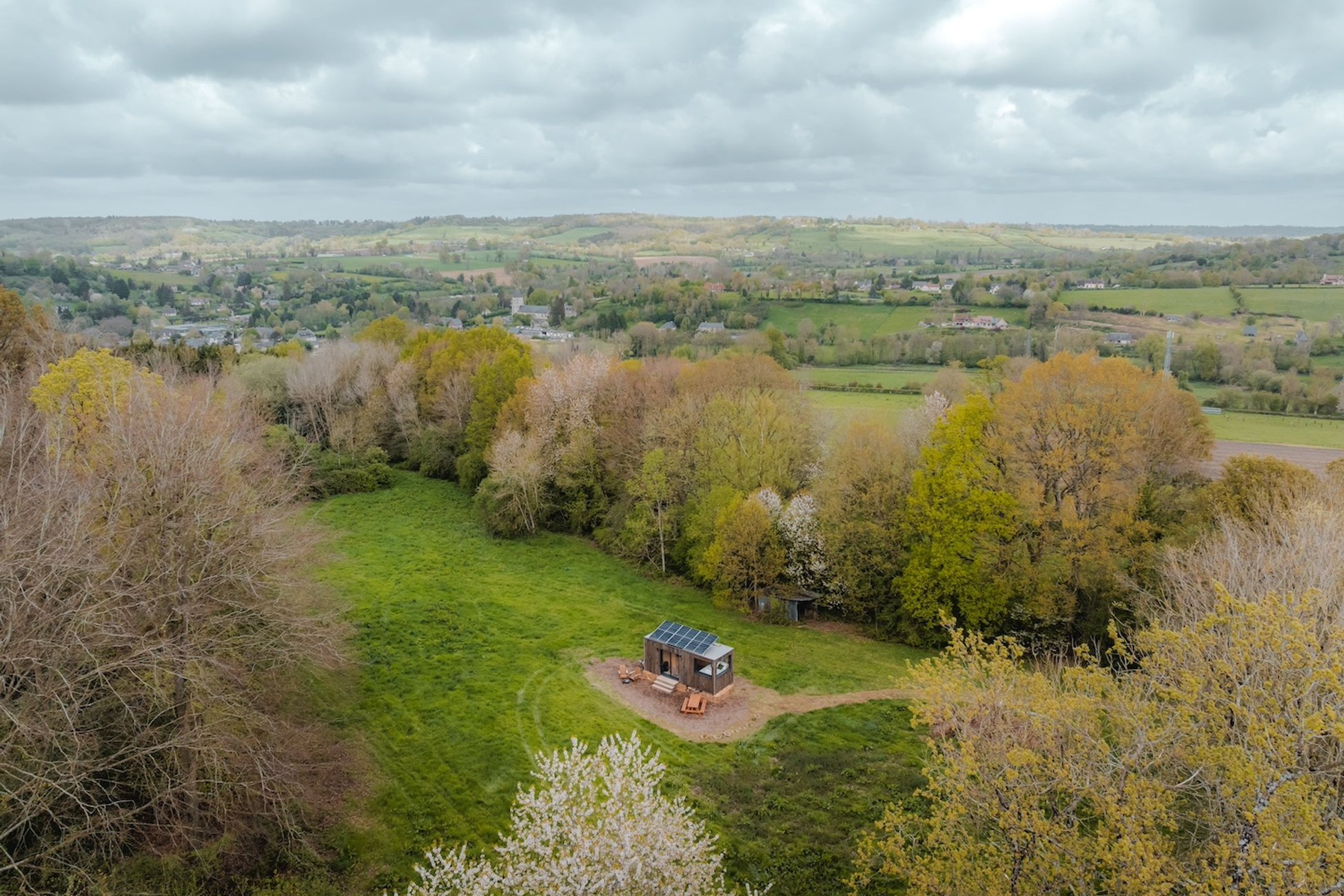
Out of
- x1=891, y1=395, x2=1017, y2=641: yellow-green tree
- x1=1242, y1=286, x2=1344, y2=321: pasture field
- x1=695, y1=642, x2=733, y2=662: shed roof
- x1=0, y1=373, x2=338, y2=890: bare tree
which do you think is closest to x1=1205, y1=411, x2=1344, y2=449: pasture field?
x1=891, y1=395, x2=1017, y2=641: yellow-green tree

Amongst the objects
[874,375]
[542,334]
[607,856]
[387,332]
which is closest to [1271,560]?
[607,856]

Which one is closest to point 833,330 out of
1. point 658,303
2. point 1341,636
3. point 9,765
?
point 658,303

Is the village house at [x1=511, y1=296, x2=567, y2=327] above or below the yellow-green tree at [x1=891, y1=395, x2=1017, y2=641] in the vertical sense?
above

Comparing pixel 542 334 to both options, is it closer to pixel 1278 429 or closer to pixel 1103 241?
pixel 1278 429

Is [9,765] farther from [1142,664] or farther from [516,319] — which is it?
[516,319]

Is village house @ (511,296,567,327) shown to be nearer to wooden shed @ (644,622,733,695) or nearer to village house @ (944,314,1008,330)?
village house @ (944,314,1008,330)

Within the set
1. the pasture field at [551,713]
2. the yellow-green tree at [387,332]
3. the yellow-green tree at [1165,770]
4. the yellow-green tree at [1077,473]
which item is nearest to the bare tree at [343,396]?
the yellow-green tree at [387,332]

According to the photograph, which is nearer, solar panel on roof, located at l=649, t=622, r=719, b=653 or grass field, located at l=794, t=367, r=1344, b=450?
solar panel on roof, located at l=649, t=622, r=719, b=653
